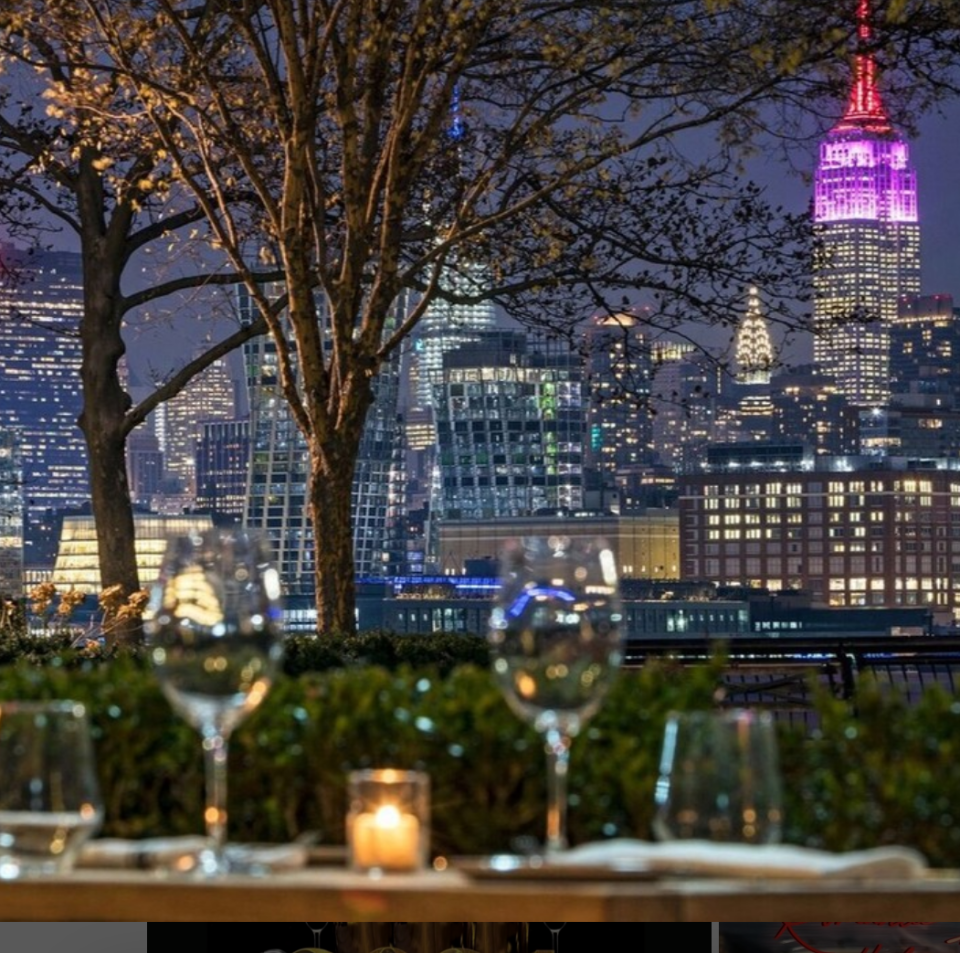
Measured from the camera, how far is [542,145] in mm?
13656

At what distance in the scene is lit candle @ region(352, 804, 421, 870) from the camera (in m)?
2.44

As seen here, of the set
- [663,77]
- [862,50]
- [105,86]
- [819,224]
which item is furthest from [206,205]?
[819,224]

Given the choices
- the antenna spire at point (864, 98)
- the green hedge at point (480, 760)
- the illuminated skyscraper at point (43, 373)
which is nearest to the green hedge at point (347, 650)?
the antenna spire at point (864, 98)

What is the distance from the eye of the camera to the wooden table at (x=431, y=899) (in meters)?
2.34

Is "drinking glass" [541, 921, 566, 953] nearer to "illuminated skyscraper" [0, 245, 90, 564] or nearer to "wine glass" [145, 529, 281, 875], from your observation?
"wine glass" [145, 529, 281, 875]

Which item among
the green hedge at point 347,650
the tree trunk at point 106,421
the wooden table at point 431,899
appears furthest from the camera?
the tree trunk at point 106,421

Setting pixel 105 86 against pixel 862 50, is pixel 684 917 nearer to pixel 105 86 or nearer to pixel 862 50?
pixel 862 50

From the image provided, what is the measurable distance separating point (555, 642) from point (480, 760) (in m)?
0.57

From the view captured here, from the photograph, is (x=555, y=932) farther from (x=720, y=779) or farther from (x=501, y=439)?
(x=501, y=439)

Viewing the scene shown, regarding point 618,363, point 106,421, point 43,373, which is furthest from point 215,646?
point 43,373

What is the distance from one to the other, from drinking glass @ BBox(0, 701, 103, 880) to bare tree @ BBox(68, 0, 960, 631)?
750 centimetres

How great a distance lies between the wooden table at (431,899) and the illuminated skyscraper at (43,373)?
55.8 ft

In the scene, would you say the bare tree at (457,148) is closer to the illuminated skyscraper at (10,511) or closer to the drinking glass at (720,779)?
the illuminated skyscraper at (10,511)

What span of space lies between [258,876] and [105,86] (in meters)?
12.2
